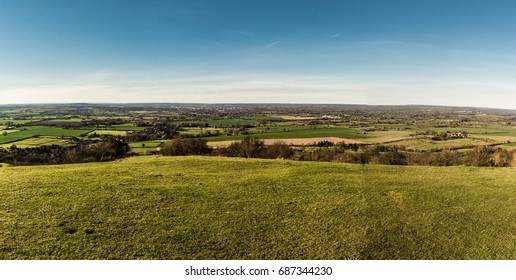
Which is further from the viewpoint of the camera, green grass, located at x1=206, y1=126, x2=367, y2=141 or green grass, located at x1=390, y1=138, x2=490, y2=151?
green grass, located at x1=206, y1=126, x2=367, y2=141

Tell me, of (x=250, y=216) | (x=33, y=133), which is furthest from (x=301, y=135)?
(x=250, y=216)

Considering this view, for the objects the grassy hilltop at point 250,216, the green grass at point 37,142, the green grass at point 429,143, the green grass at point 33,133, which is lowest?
the green grass at point 429,143

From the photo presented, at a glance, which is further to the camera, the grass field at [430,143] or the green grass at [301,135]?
the green grass at [301,135]

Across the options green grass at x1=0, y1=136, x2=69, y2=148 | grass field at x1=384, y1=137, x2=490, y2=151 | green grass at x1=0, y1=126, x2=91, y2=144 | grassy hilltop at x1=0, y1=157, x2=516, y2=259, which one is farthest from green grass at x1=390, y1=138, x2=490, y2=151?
green grass at x1=0, y1=126, x2=91, y2=144

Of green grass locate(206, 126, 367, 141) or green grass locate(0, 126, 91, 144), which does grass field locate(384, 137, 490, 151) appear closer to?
green grass locate(206, 126, 367, 141)

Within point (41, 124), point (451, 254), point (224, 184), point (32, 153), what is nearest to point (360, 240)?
point (451, 254)

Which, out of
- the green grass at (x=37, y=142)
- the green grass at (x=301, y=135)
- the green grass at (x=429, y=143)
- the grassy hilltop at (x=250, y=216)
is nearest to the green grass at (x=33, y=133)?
the green grass at (x=37, y=142)

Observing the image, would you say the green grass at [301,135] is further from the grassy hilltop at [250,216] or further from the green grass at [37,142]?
the grassy hilltop at [250,216]
